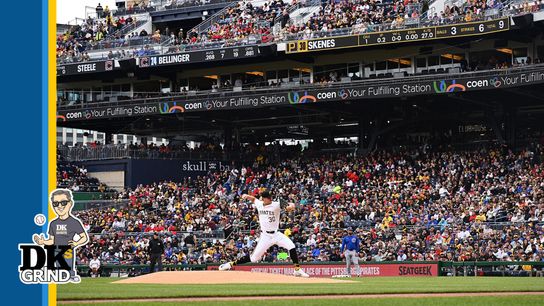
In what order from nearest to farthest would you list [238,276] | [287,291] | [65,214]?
[65,214]
[287,291]
[238,276]

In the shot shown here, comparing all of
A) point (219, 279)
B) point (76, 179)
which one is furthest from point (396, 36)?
point (219, 279)

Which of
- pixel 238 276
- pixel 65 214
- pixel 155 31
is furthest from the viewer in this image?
pixel 155 31

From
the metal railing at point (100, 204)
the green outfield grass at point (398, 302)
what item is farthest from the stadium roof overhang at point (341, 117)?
the green outfield grass at point (398, 302)

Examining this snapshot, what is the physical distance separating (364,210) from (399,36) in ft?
30.3

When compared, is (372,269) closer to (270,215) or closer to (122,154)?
(270,215)

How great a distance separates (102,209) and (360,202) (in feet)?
43.4

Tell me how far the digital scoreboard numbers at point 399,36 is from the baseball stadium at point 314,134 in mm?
94

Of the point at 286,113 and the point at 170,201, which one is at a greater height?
the point at 286,113

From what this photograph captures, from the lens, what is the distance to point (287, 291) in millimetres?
16625

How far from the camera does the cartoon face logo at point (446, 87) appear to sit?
4072 centimetres

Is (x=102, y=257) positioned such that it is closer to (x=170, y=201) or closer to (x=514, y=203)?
(x=170, y=201)

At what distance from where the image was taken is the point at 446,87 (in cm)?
4106

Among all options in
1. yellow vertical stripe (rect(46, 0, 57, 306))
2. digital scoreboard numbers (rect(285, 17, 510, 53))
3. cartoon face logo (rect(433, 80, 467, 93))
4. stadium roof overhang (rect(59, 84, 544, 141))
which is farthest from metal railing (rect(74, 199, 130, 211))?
yellow vertical stripe (rect(46, 0, 57, 306))

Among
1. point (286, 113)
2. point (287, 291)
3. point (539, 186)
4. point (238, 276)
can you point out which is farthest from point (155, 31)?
point (287, 291)
